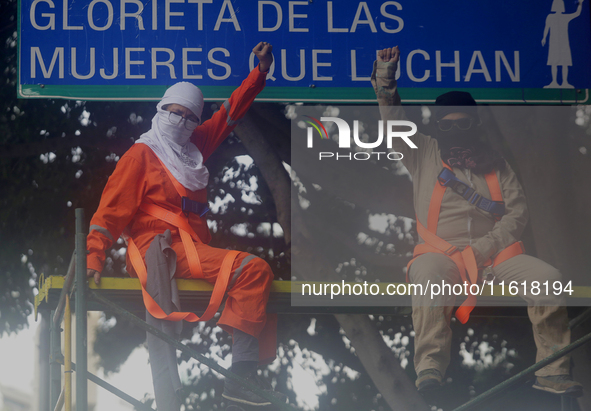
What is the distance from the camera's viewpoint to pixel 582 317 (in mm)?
6004

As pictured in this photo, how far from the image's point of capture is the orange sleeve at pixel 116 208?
4.40 metres

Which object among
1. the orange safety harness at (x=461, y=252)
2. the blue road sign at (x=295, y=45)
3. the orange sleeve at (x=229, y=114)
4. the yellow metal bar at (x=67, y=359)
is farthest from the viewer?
the blue road sign at (x=295, y=45)

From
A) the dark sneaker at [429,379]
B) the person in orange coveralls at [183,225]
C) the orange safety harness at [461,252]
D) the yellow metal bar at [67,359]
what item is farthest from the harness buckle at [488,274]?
the yellow metal bar at [67,359]

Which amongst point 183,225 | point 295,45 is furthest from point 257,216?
point 183,225

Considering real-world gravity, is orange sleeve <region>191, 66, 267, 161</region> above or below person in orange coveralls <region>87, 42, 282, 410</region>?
above

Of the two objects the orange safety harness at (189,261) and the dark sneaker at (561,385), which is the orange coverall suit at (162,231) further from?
the dark sneaker at (561,385)

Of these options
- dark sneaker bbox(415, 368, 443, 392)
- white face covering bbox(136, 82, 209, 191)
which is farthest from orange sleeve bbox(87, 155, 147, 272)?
dark sneaker bbox(415, 368, 443, 392)

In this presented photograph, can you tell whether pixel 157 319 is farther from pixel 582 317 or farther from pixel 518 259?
pixel 582 317

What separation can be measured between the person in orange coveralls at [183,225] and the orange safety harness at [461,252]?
1.07 meters

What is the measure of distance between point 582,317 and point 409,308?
1.86 meters

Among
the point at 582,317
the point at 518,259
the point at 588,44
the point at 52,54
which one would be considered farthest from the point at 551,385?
the point at 52,54

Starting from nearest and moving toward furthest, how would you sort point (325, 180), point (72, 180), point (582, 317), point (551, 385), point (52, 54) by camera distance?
point (551, 385)
point (52, 54)
point (582, 317)
point (325, 180)
point (72, 180)

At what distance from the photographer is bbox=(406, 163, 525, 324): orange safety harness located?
457cm

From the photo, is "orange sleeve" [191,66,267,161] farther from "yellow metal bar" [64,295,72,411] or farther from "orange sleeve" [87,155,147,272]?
"yellow metal bar" [64,295,72,411]
